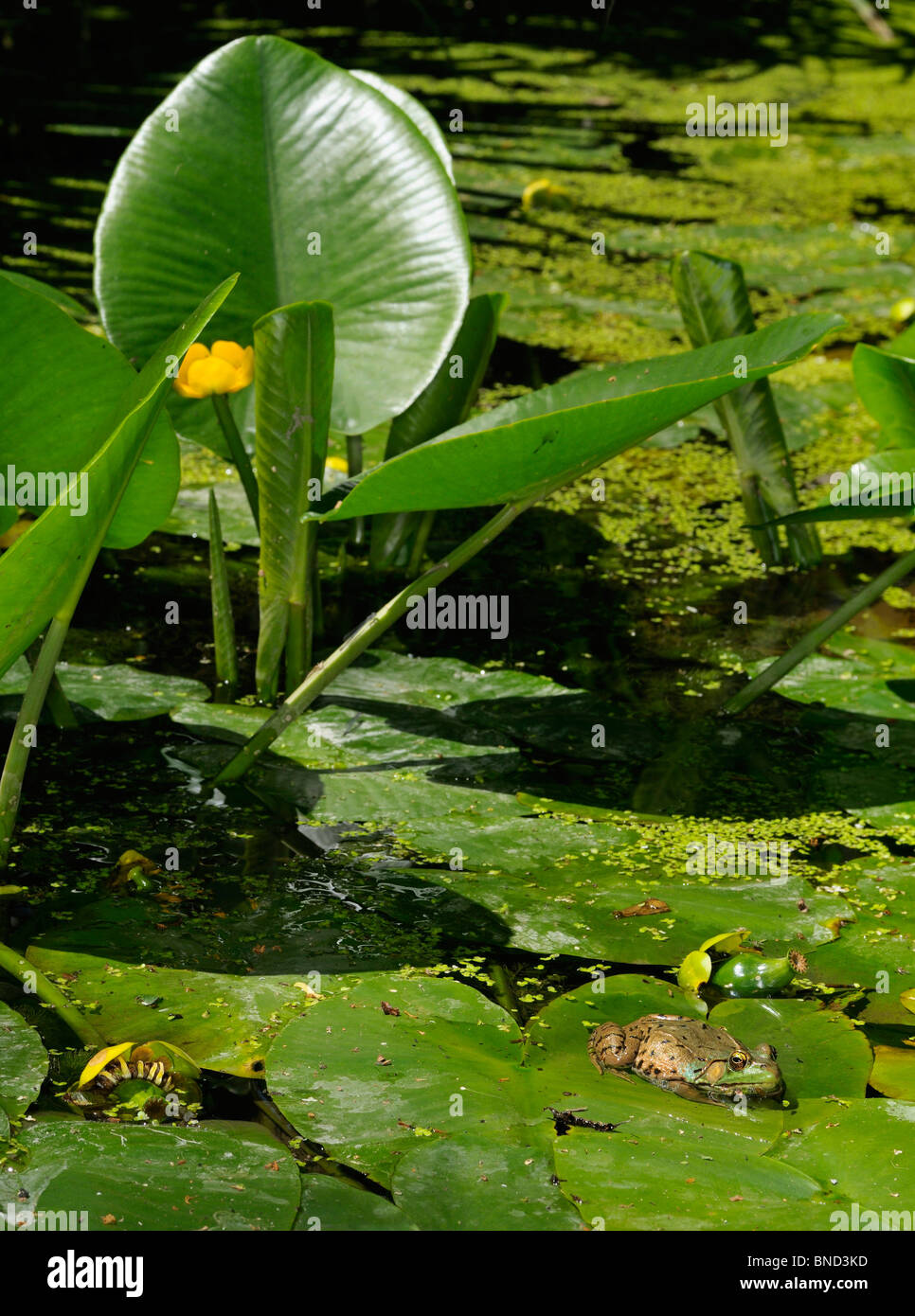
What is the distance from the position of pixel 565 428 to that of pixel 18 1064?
2.49ft

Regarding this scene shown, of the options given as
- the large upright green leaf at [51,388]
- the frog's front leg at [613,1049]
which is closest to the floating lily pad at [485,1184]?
the frog's front leg at [613,1049]

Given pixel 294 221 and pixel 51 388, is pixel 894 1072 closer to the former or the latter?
pixel 51 388

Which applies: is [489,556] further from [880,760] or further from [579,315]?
[579,315]

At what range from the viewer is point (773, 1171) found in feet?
3.53

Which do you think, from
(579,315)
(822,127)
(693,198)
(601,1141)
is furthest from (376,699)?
(822,127)

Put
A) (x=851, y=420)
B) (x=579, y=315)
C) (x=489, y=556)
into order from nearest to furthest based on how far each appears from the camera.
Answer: (x=489, y=556) < (x=851, y=420) < (x=579, y=315)

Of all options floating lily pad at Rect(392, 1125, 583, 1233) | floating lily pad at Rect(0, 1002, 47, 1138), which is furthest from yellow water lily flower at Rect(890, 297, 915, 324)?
floating lily pad at Rect(0, 1002, 47, 1138)

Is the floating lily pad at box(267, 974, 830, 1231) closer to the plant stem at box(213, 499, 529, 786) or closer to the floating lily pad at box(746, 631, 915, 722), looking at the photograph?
the plant stem at box(213, 499, 529, 786)

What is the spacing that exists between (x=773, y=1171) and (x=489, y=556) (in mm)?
1521

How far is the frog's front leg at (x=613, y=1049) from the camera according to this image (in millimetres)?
1229

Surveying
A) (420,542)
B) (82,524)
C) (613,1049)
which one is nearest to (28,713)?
(82,524)

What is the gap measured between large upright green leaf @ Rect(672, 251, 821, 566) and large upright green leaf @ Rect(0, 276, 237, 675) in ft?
3.71

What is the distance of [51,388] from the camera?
1.42m

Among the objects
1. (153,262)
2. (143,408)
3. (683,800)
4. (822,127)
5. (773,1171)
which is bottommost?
(773,1171)
